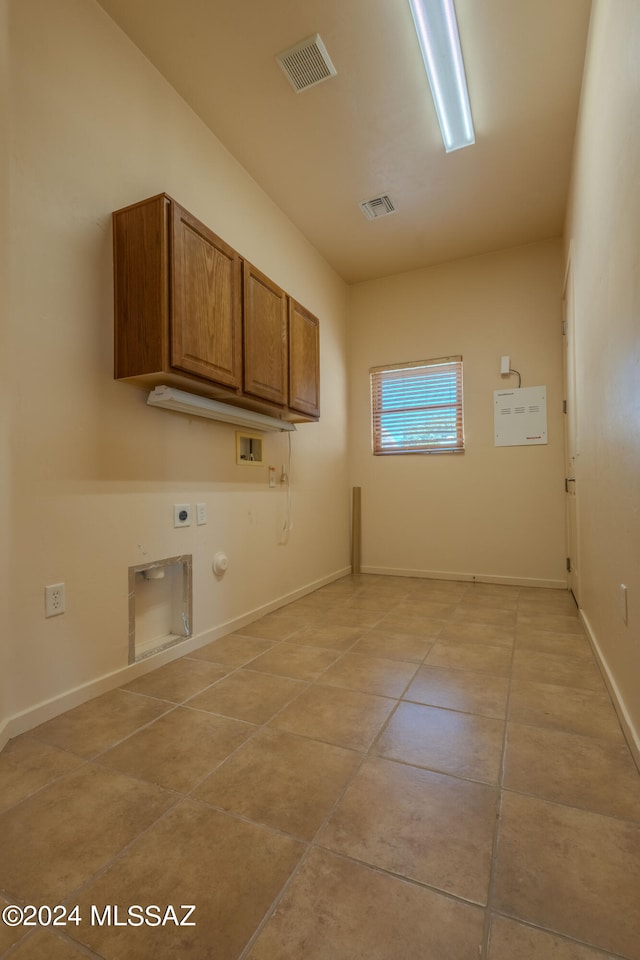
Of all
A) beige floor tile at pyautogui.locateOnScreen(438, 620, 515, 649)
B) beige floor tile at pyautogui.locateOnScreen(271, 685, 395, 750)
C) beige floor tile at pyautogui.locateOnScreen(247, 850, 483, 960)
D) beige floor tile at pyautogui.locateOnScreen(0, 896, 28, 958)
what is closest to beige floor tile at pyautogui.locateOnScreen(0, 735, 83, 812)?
beige floor tile at pyautogui.locateOnScreen(0, 896, 28, 958)

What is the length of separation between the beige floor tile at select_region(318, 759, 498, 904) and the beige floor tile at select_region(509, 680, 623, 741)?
541 mm

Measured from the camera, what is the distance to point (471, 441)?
4.34m

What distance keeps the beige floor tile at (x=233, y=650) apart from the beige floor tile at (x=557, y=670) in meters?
1.36

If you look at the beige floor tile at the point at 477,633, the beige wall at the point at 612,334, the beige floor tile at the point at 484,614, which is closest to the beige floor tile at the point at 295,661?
the beige floor tile at the point at 477,633

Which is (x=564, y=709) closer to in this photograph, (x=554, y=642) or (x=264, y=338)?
(x=554, y=642)

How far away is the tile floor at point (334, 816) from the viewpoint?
920mm

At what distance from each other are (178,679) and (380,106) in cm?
340

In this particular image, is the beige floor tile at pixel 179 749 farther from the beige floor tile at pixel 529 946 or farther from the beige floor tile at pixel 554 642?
the beige floor tile at pixel 554 642

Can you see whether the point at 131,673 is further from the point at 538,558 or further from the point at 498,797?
the point at 538,558

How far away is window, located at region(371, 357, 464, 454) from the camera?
4438 millimetres

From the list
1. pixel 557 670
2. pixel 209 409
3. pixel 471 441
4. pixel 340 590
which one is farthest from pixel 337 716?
pixel 471 441

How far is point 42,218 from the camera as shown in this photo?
1827 millimetres

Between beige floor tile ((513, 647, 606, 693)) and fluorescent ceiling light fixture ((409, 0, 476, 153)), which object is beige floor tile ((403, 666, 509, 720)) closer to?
beige floor tile ((513, 647, 606, 693))

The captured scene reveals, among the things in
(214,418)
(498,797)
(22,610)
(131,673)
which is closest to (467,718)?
(498,797)
